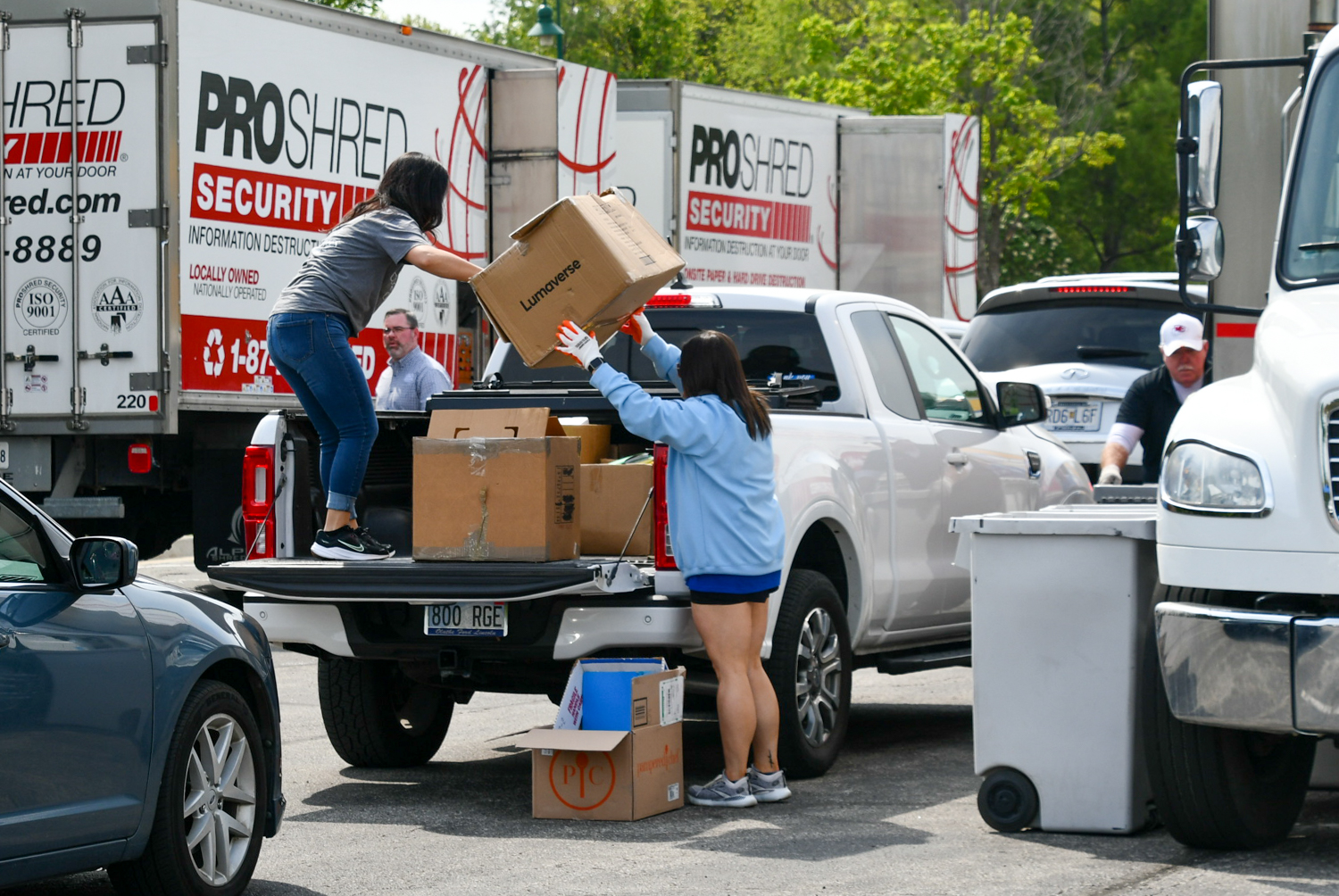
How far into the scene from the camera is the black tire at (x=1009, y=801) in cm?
669

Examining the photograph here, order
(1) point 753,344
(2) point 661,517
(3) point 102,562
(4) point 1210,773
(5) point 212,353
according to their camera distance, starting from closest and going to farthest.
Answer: (3) point 102,562 < (4) point 1210,773 < (2) point 661,517 < (1) point 753,344 < (5) point 212,353

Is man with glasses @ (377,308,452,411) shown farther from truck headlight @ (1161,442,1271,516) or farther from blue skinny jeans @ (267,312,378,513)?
truck headlight @ (1161,442,1271,516)

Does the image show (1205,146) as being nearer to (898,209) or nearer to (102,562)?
(102,562)

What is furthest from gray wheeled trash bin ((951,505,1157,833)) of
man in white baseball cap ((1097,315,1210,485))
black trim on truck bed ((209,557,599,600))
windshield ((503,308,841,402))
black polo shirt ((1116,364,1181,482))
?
black polo shirt ((1116,364,1181,482))

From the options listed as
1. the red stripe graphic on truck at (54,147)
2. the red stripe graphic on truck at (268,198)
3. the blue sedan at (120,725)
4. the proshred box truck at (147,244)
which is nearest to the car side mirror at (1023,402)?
the blue sedan at (120,725)

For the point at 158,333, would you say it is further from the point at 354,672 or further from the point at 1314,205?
the point at 1314,205

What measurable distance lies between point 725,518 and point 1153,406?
12.2 feet

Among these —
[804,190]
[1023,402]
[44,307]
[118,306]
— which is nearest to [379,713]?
[1023,402]

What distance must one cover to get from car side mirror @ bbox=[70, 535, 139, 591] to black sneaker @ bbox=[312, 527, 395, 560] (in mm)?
2370

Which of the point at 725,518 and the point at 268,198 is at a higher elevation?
the point at 268,198

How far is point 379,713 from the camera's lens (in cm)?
823

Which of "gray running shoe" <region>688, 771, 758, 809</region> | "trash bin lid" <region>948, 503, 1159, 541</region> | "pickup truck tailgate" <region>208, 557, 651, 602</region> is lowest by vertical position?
"gray running shoe" <region>688, 771, 758, 809</region>

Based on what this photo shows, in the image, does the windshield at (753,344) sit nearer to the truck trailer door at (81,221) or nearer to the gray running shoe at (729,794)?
the gray running shoe at (729,794)

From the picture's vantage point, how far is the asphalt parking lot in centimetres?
596
